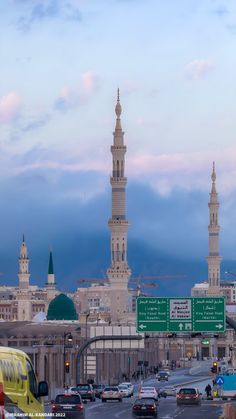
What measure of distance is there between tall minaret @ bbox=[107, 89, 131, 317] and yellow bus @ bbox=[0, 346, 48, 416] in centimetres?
14258

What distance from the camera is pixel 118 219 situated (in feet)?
565

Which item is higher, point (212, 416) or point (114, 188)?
point (114, 188)

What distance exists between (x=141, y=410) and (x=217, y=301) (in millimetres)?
23550

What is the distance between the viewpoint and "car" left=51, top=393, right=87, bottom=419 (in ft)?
162

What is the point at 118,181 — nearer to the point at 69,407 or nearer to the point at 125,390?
the point at 125,390

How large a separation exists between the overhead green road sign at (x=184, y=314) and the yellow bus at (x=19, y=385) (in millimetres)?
53113

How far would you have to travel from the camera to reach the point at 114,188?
17250 cm

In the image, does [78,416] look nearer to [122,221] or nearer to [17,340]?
[17,340]

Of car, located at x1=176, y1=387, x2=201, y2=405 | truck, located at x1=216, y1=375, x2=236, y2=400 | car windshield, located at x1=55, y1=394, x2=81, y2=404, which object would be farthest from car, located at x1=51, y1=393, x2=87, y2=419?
truck, located at x1=216, y1=375, x2=236, y2=400

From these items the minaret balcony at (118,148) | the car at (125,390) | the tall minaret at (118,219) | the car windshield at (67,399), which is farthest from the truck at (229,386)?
the minaret balcony at (118,148)

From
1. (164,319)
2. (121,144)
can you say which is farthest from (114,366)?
(164,319)

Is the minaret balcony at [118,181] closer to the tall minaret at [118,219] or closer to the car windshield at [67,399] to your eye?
the tall minaret at [118,219]

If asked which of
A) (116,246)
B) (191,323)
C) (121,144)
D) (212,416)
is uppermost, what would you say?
(121,144)

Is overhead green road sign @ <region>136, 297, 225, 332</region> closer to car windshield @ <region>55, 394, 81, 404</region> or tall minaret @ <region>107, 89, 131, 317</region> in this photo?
car windshield @ <region>55, 394, 81, 404</region>
